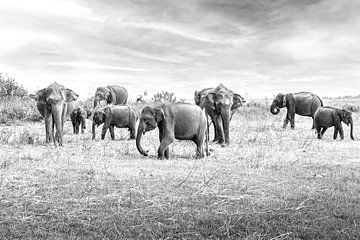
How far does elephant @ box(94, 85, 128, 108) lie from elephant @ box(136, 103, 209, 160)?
17.3 m

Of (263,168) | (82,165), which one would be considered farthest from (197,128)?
(82,165)

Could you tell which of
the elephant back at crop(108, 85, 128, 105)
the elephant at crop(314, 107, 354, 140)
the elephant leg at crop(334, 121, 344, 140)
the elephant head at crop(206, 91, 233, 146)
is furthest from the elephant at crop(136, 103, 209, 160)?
the elephant back at crop(108, 85, 128, 105)

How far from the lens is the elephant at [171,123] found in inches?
445

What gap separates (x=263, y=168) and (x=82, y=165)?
4067 mm

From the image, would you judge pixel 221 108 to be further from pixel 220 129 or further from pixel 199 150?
pixel 199 150

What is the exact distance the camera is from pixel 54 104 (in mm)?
14070

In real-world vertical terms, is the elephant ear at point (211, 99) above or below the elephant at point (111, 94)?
below

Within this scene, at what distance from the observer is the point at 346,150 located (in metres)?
14.0

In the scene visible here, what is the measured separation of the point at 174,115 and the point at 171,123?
0.77 ft

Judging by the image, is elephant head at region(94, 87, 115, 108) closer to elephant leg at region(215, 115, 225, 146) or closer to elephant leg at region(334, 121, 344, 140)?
elephant leg at region(215, 115, 225, 146)

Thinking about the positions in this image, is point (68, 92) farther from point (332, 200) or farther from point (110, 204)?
point (332, 200)

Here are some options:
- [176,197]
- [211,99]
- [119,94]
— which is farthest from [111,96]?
[176,197]

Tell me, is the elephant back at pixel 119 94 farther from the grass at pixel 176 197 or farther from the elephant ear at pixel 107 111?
the grass at pixel 176 197

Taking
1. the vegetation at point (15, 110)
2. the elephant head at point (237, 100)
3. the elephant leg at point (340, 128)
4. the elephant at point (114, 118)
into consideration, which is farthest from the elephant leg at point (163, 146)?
the vegetation at point (15, 110)
